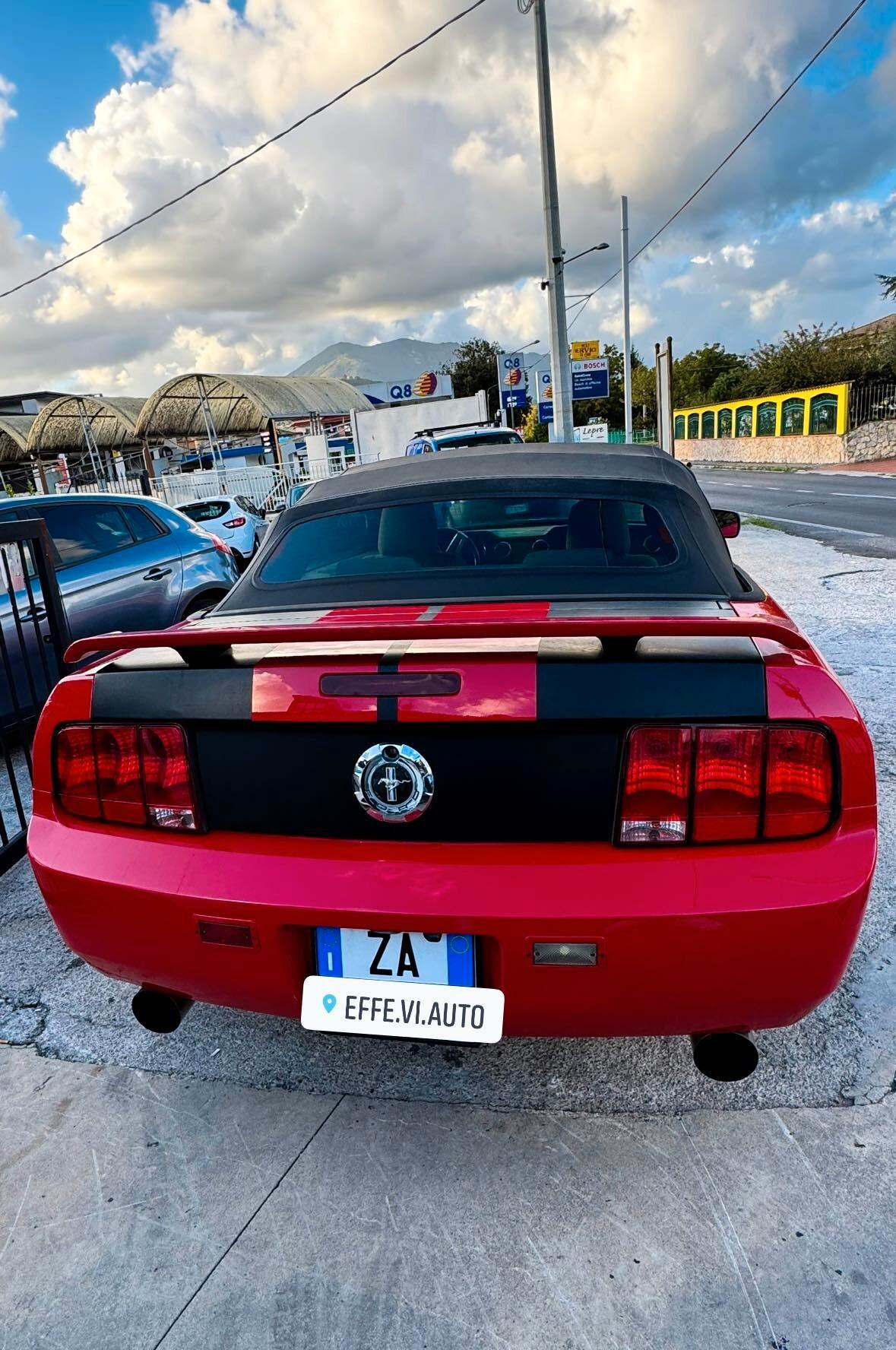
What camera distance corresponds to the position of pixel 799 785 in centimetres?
157

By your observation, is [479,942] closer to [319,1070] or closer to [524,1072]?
[524,1072]

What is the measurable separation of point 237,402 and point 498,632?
41.3m

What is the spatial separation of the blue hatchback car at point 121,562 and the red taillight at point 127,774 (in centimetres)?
326

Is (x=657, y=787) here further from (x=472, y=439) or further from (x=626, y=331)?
(x=626, y=331)

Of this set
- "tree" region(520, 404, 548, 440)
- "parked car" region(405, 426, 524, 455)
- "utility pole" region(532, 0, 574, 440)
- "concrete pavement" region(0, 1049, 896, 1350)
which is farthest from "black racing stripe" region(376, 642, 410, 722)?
"tree" region(520, 404, 548, 440)

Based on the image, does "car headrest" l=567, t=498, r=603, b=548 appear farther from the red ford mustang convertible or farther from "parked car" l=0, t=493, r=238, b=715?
"parked car" l=0, t=493, r=238, b=715

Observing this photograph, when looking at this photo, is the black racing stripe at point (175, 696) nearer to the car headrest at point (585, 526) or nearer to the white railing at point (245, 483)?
the car headrest at point (585, 526)

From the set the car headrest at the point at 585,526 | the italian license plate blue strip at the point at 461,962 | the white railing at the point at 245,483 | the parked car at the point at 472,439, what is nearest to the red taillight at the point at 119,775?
the italian license plate blue strip at the point at 461,962

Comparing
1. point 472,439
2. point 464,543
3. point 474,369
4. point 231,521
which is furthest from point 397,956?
point 474,369

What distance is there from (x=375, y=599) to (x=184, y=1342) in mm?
1818

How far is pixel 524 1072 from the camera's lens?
6.98ft

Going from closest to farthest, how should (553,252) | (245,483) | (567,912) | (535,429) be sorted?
(567,912) → (553,252) → (245,483) → (535,429)

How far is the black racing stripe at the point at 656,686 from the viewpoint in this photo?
1518 millimetres

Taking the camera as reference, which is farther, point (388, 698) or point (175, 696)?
point (175, 696)
